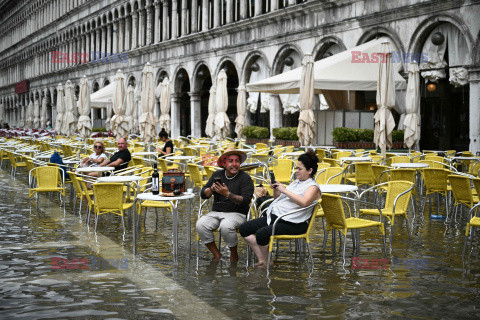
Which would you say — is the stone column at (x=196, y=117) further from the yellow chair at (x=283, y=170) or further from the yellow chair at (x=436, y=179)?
the yellow chair at (x=436, y=179)

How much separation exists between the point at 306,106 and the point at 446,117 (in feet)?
37.2

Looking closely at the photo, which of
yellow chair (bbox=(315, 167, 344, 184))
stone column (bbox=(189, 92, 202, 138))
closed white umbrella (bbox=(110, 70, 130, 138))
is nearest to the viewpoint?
yellow chair (bbox=(315, 167, 344, 184))

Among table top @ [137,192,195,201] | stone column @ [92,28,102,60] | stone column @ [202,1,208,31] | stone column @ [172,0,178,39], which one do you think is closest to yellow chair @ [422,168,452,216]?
table top @ [137,192,195,201]

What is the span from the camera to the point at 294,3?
89.8 ft

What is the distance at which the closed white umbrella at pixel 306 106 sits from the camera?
51.3 ft

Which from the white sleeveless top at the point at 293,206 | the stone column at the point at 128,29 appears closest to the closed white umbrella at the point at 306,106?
the white sleeveless top at the point at 293,206

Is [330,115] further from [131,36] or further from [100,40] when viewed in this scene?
[100,40]

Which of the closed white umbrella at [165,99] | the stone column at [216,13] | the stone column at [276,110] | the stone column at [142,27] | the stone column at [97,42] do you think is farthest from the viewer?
the stone column at [97,42]

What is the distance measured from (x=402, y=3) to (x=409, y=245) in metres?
15.2

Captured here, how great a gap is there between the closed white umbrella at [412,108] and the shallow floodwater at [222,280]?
676cm

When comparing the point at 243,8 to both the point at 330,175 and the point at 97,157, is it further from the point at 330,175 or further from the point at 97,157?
the point at 330,175

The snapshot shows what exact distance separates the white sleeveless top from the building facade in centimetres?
1393

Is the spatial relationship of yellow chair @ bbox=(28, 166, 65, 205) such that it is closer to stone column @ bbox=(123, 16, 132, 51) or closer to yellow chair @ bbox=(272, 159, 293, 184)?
yellow chair @ bbox=(272, 159, 293, 184)

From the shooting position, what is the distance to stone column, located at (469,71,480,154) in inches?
757
